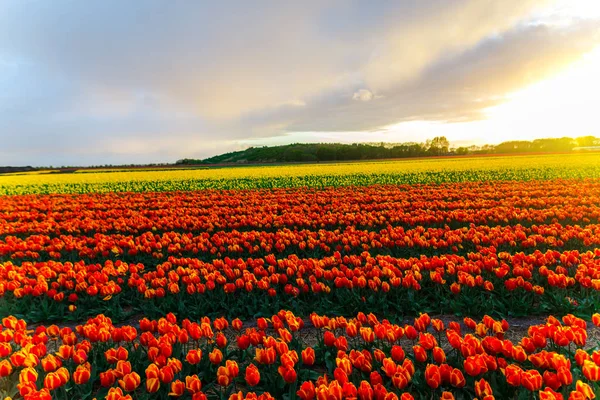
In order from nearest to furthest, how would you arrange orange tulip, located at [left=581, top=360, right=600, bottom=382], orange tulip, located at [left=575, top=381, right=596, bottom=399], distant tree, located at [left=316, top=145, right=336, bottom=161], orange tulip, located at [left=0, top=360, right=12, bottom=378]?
1. orange tulip, located at [left=575, top=381, right=596, bottom=399]
2. orange tulip, located at [left=581, top=360, right=600, bottom=382]
3. orange tulip, located at [left=0, top=360, right=12, bottom=378]
4. distant tree, located at [left=316, top=145, right=336, bottom=161]

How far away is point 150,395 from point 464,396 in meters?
3.45

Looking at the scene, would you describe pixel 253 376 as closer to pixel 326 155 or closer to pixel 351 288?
pixel 351 288

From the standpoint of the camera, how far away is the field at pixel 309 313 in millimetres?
3801

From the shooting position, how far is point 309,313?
6.60 meters

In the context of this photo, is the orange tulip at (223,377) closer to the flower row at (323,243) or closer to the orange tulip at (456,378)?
the orange tulip at (456,378)

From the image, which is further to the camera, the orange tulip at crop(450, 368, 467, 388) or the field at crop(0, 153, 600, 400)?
the field at crop(0, 153, 600, 400)

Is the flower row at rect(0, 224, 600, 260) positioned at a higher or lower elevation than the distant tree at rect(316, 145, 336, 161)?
Answer: lower

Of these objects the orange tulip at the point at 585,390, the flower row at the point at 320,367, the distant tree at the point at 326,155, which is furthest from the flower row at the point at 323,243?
the distant tree at the point at 326,155

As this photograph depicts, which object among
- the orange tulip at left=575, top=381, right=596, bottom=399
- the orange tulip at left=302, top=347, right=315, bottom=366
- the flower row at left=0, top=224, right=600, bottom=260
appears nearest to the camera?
the orange tulip at left=575, top=381, right=596, bottom=399

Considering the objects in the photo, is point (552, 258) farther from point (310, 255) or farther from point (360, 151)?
point (360, 151)

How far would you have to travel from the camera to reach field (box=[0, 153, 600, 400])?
380 cm

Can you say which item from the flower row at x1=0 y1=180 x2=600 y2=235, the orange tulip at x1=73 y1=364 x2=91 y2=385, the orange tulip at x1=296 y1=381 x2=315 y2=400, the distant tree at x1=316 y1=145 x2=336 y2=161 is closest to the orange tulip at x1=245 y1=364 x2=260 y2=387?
the orange tulip at x1=296 y1=381 x2=315 y2=400

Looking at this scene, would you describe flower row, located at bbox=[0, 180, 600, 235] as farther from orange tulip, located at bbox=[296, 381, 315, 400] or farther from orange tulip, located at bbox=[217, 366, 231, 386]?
orange tulip, located at bbox=[296, 381, 315, 400]

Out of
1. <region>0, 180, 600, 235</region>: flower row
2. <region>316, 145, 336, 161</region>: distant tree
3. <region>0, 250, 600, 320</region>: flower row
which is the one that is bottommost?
<region>0, 250, 600, 320</region>: flower row
